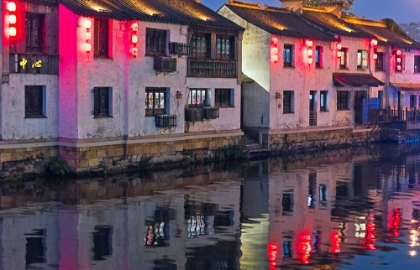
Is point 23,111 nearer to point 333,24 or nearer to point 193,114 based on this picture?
point 193,114

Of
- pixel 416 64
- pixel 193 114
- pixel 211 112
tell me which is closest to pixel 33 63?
pixel 193 114

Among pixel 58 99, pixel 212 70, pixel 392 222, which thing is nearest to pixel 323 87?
pixel 212 70

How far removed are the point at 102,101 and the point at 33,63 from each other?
12.0 ft

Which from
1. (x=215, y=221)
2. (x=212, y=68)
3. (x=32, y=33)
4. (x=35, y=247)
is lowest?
(x=35, y=247)

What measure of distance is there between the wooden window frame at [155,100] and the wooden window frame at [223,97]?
14.4 feet

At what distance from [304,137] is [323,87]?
4.09 meters

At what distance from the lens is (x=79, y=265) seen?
15594 mm

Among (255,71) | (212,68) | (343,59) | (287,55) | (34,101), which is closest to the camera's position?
(34,101)

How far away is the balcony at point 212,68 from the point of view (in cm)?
3684

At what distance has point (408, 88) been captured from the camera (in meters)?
55.3

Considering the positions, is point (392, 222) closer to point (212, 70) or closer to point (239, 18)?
point (212, 70)

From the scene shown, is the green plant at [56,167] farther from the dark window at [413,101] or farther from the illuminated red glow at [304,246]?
the dark window at [413,101]

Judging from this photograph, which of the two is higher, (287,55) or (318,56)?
(318,56)

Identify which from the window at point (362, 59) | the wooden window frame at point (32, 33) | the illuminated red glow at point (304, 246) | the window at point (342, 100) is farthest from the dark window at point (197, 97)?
the illuminated red glow at point (304, 246)
